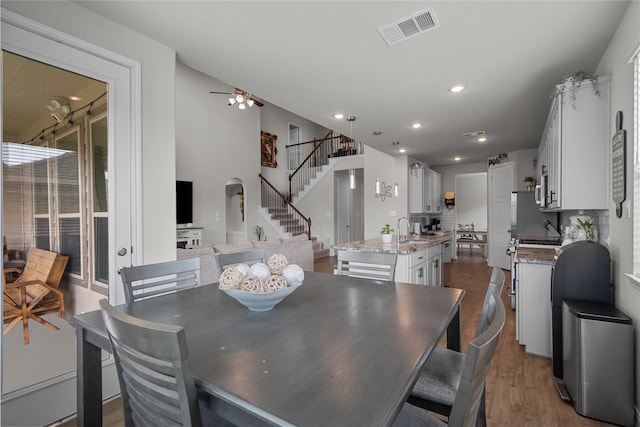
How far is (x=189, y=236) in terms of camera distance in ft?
22.8

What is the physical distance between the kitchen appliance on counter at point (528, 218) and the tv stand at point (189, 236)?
254 inches

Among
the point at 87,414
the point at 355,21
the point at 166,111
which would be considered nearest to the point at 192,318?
the point at 87,414

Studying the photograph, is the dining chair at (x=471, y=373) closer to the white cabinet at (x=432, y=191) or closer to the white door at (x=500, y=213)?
the white cabinet at (x=432, y=191)

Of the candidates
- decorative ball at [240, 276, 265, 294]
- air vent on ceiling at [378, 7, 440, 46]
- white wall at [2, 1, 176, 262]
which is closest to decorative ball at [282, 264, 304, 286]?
decorative ball at [240, 276, 265, 294]

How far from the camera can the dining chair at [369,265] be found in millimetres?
2195

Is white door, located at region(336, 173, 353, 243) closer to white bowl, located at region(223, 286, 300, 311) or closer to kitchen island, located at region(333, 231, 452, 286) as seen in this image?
kitchen island, located at region(333, 231, 452, 286)

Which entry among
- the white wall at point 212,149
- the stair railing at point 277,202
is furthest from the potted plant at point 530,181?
the white wall at point 212,149

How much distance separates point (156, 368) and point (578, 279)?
2689 millimetres

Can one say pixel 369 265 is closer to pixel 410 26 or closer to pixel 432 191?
pixel 410 26

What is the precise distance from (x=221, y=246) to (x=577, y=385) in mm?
3880

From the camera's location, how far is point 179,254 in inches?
142

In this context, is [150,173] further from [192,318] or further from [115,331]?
[115,331]

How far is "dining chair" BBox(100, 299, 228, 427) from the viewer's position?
0.79 m

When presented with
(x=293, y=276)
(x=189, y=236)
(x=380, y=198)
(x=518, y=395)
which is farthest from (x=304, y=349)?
(x=189, y=236)
